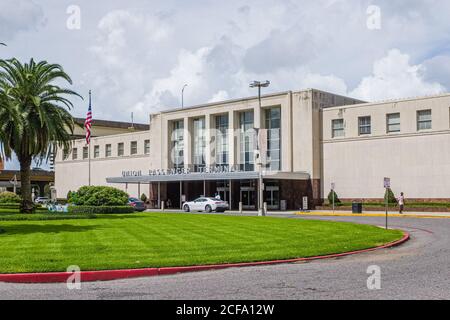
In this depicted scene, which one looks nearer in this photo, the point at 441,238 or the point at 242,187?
the point at 441,238

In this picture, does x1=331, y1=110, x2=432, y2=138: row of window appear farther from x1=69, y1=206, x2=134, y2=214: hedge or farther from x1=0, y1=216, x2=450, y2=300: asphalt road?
x1=0, y1=216, x2=450, y2=300: asphalt road

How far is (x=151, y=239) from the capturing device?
1952 cm

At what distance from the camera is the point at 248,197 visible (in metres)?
61.4

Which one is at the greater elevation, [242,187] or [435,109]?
[435,109]

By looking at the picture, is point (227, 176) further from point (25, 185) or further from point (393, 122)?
point (25, 185)

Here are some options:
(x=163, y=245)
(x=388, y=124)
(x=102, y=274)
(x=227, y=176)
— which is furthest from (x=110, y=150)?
(x=102, y=274)

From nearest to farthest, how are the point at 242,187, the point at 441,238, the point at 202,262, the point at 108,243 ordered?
the point at 202,262 → the point at 108,243 → the point at 441,238 → the point at 242,187

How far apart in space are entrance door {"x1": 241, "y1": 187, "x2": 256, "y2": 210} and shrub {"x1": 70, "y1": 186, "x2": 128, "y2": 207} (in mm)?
20648

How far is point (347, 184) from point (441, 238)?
32.4 meters

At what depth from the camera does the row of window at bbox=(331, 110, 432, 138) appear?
4969 cm

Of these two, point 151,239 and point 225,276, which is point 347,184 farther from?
point 225,276

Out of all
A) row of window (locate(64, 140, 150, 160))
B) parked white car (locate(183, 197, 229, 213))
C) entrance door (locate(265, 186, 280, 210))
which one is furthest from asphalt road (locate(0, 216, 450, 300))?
row of window (locate(64, 140, 150, 160))

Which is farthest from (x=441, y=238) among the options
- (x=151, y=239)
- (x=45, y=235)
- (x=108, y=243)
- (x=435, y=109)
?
(x=435, y=109)

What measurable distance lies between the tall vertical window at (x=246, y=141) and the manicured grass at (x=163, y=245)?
36311 millimetres
